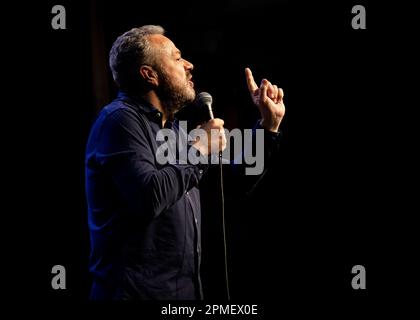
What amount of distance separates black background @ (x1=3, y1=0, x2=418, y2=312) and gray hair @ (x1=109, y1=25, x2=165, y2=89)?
61cm

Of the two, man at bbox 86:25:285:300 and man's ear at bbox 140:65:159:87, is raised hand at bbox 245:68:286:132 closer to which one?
man at bbox 86:25:285:300

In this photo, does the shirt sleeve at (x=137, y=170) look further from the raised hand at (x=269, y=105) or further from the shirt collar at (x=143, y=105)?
the raised hand at (x=269, y=105)

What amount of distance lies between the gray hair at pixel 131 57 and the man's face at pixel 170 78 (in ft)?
0.11

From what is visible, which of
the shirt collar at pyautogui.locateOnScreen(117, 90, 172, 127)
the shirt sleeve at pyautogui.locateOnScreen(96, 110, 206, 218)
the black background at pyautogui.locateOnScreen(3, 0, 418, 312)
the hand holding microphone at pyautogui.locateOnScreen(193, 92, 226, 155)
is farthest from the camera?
the black background at pyautogui.locateOnScreen(3, 0, 418, 312)

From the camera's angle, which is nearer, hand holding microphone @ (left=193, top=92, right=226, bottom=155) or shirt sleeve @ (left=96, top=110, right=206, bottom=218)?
shirt sleeve @ (left=96, top=110, right=206, bottom=218)

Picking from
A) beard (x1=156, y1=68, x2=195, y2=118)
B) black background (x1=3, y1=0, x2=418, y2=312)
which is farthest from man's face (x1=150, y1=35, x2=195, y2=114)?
black background (x1=3, y1=0, x2=418, y2=312)

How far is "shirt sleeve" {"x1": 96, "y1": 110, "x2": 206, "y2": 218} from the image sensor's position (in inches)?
41.6

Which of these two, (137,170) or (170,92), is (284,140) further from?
(137,170)

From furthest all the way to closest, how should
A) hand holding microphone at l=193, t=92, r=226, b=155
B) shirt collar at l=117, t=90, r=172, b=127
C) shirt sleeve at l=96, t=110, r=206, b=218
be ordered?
shirt collar at l=117, t=90, r=172, b=127 < hand holding microphone at l=193, t=92, r=226, b=155 < shirt sleeve at l=96, t=110, r=206, b=218

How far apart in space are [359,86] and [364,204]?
61cm

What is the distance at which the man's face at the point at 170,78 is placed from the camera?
1.39m

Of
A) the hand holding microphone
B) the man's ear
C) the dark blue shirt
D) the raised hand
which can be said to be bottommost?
the dark blue shirt

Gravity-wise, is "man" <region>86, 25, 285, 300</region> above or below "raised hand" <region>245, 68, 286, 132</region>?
below

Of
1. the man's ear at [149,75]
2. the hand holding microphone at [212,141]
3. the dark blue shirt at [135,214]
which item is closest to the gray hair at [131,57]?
the man's ear at [149,75]
